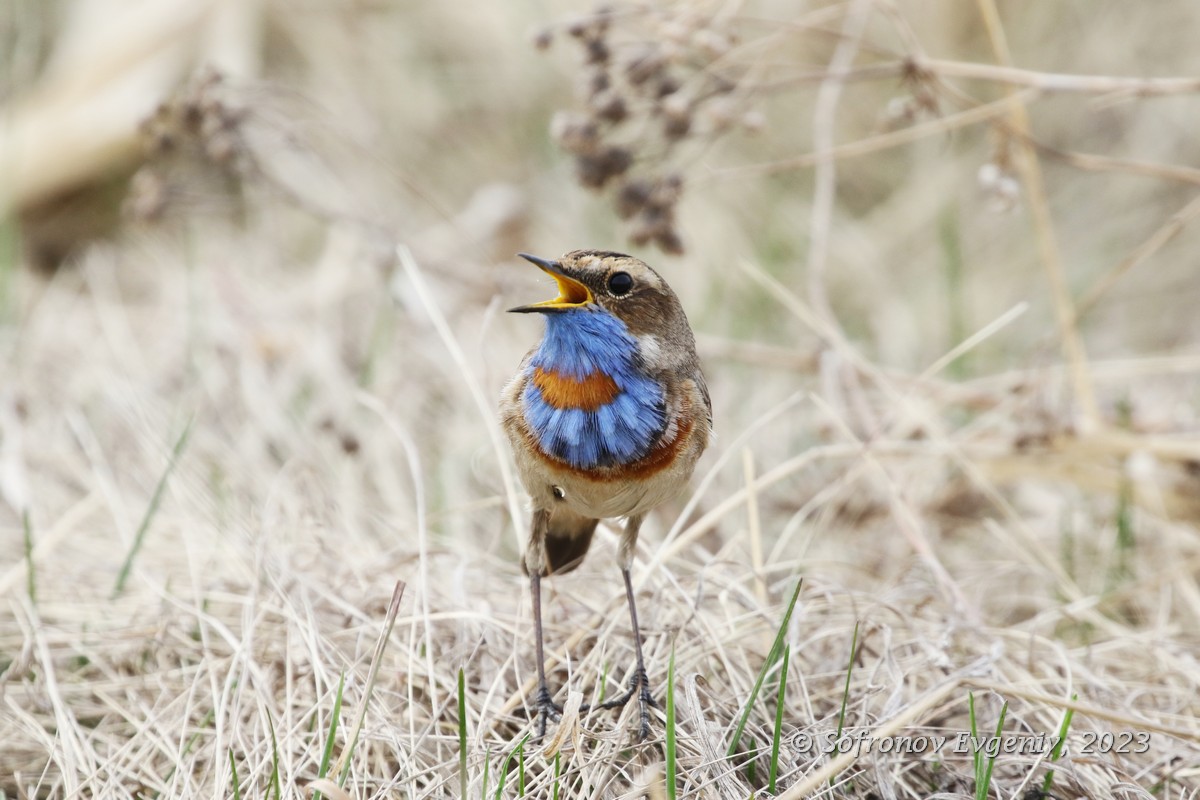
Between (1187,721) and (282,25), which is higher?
(282,25)

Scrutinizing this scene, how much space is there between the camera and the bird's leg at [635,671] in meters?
3.15

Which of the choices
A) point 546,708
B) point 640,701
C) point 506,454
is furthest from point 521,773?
point 506,454

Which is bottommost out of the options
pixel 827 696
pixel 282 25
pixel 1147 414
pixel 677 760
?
pixel 1147 414

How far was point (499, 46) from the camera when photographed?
8031 millimetres

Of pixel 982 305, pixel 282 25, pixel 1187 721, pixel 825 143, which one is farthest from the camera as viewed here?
pixel 282 25

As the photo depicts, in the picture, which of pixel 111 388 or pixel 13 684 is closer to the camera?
pixel 13 684

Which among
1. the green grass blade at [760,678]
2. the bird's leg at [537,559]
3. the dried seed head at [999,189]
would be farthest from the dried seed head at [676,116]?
the green grass blade at [760,678]

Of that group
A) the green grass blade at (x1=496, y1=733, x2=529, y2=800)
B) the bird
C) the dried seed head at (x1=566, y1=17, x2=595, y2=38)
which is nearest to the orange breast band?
the bird

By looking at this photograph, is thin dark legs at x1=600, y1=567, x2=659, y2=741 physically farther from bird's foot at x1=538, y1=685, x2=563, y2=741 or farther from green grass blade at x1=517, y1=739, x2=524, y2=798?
green grass blade at x1=517, y1=739, x2=524, y2=798

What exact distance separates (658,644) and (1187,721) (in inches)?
57.2

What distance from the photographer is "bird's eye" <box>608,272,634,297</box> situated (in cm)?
309

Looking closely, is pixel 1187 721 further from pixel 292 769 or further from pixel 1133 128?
pixel 1133 128

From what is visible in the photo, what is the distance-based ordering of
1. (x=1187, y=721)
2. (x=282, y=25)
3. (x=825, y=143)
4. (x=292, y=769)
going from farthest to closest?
(x=282, y=25)
(x=825, y=143)
(x=1187, y=721)
(x=292, y=769)

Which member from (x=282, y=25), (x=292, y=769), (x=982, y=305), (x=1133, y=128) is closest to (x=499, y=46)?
(x=282, y=25)
